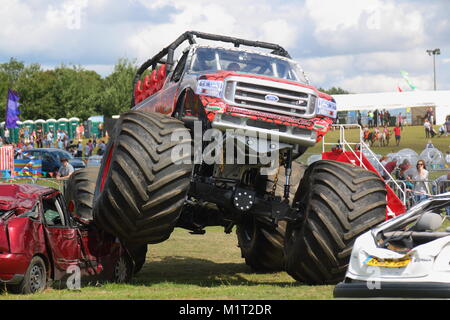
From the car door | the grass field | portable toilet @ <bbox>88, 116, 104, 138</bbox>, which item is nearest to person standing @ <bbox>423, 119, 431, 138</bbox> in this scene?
portable toilet @ <bbox>88, 116, 104, 138</bbox>

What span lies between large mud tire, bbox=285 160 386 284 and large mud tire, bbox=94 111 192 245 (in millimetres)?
1797

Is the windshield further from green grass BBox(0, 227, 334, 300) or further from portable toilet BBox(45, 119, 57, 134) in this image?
portable toilet BBox(45, 119, 57, 134)


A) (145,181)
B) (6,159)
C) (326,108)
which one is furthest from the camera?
(6,159)

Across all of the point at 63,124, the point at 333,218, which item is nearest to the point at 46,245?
the point at 333,218

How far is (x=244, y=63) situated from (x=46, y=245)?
3.99m

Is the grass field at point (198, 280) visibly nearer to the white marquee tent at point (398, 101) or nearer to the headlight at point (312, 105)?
the headlight at point (312, 105)

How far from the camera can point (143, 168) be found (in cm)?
970

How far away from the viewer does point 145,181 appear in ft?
31.9

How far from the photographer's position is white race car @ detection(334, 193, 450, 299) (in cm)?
728

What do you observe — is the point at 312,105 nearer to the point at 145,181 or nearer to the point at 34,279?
the point at 145,181

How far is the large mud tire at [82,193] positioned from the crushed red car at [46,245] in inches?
31.0

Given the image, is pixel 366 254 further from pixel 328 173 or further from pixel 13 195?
pixel 13 195

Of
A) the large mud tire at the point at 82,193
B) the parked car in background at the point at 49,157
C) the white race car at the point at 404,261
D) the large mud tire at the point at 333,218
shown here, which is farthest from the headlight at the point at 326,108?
the parked car in background at the point at 49,157

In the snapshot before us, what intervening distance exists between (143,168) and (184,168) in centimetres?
52
